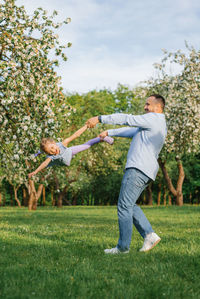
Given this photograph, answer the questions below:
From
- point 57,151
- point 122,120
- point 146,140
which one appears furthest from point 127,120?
point 57,151

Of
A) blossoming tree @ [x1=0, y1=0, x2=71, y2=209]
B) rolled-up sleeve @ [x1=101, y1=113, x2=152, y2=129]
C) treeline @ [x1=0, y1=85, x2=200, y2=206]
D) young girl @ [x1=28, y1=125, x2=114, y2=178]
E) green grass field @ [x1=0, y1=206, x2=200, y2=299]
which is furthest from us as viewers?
treeline @ [x1=0, y1=85, x2=200, y2=206]

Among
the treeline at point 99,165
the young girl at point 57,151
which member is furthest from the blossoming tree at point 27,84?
the young girl at point 57,151

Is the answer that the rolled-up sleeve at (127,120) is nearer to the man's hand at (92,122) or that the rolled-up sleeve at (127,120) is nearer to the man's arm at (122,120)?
the man's arm at (122,120)

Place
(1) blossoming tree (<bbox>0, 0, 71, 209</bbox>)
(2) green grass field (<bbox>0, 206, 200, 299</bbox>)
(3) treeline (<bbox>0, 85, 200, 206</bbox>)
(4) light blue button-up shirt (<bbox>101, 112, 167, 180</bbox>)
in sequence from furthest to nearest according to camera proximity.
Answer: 1. (3) treeline (<bbox>0, 85, 200, 206</bbox>)
2. (1) blossoming tree (<bbox>0, 0, 71, 209</bbox>)
3. (4) light blue button-up shirt (<bbox>101, 112, 167, 180</bbox>)
4. (2) green grass field (<bbox>0, 206, 200, 299</bbox>)

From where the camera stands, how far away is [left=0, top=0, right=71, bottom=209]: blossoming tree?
1137cm

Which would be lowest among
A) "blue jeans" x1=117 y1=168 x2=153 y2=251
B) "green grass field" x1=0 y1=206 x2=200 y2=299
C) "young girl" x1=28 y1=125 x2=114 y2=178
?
"green grass field" x1=0 y1=206 x2=200 y2=299

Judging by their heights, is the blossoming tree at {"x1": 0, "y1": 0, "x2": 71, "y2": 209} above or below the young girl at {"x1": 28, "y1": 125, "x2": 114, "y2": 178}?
above

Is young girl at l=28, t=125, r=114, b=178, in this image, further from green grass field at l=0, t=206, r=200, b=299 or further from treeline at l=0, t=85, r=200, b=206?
treeline at l=0, t=85, r=200, b=206

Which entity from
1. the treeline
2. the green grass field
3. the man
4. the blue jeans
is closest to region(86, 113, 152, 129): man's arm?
the man

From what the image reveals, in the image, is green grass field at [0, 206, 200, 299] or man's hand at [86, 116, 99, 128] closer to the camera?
green grass field at [0, 206, 200, 299]

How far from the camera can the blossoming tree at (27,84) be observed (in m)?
11.4

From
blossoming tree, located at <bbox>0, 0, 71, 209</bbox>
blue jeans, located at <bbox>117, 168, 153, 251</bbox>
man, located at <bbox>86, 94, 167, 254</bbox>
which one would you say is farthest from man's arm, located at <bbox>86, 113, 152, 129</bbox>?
blossoming tree, located at <bbox>0, 0, 71, 209</bbox>

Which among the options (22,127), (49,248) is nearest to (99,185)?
(22,127)

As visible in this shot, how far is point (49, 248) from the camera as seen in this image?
21.3 feet
